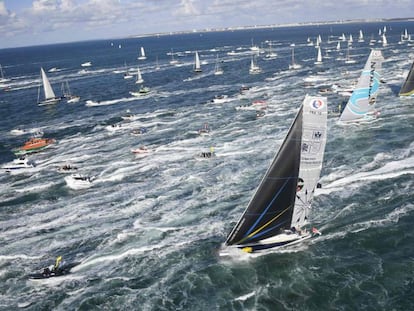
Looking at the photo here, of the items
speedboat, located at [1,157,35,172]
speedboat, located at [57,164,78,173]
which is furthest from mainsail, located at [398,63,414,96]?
speedboat, located at [1,157,35,172]

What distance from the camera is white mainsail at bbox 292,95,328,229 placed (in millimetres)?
29562

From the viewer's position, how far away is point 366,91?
69.6 m

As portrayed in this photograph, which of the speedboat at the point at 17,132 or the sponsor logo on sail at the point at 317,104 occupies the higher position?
the sponsor logo on sail at the point at 317,104

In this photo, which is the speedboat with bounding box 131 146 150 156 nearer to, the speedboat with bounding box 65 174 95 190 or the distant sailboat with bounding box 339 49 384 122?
the speedboat with bounding box 65 174 95 190


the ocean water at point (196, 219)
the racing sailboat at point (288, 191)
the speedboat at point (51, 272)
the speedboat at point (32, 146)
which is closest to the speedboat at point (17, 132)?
the ocean water at point (196, 219)

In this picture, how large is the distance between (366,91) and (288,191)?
44202 millimetres

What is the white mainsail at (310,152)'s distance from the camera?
29.6 m

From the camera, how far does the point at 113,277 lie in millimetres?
34656

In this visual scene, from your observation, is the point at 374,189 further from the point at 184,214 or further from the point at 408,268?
the point at 184,214

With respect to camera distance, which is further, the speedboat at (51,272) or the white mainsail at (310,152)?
the speedboat at (51,272)

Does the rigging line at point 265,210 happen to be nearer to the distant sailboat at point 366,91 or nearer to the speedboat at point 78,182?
the speedboat at point 78,182

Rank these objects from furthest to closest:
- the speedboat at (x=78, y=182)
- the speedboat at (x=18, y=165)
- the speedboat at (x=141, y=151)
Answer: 1. the speedboat at (x=141, y=151)
2. the speedboat at (x=18, y=165)
3. the speedboat at (x=78, y=182)

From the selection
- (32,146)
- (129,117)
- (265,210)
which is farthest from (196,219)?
(129,117)

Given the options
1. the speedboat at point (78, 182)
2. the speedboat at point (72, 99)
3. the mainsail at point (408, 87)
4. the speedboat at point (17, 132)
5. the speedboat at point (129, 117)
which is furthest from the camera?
the speedboat at point (72, 99)
